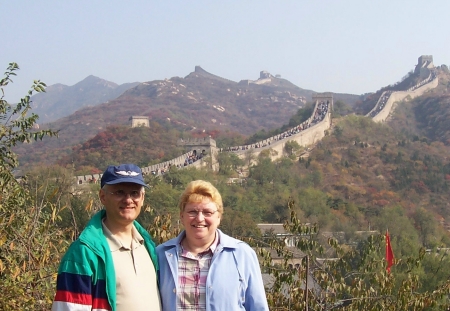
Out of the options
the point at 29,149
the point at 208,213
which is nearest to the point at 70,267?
the point at 208,213

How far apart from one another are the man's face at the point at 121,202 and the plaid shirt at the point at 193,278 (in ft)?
1.18

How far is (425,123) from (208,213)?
236ft

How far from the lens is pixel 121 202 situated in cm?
336

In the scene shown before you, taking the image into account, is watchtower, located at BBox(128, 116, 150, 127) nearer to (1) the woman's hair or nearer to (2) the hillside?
(2) the hillside

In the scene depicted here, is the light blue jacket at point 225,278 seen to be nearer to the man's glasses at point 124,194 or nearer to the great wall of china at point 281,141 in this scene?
the man's glasses at point 124,194

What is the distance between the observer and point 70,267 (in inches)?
123

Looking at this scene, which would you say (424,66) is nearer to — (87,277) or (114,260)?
(114,260)

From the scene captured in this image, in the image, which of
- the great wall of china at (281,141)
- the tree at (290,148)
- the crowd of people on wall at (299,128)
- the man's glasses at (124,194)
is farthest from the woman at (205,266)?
the tree at (290,148)

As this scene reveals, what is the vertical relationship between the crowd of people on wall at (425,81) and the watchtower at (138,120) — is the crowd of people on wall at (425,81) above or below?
above

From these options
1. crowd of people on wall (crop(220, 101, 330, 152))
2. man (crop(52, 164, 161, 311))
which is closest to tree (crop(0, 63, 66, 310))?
man (crop(52, 164, 161, 311))

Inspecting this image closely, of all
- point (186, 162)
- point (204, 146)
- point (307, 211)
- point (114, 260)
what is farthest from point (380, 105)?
point (114, 260)

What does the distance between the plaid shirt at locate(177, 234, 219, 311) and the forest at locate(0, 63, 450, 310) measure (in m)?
1.69

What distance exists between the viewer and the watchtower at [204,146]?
139 ft

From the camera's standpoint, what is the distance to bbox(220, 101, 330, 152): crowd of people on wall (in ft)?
159
